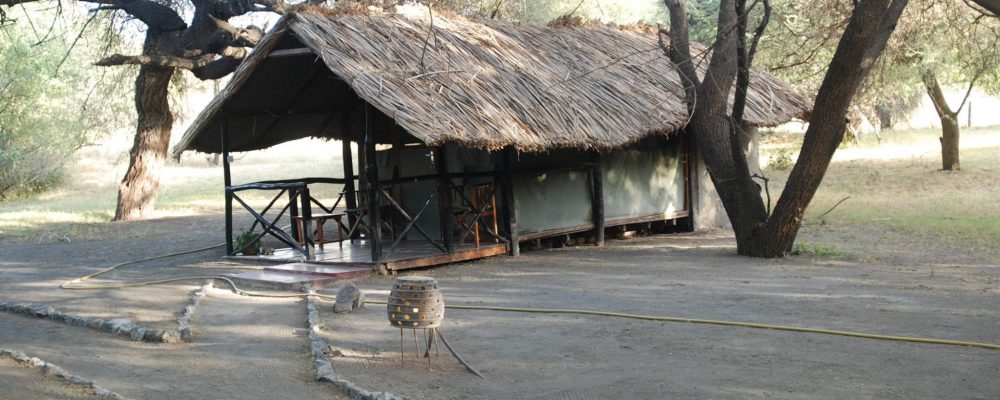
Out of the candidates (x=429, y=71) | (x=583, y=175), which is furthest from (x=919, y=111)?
(x=429, y=71)

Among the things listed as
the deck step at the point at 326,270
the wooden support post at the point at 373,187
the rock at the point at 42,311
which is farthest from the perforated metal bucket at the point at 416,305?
the wooden support post at the point at 373,187

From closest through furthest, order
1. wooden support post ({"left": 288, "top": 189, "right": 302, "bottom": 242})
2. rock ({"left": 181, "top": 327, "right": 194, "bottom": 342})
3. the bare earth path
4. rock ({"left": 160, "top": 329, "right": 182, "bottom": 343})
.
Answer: the bare earth path < rock ({"left": 160, "top": 329, "right": 182, "bottom": 343}) < rock ({"left": 181, "top": 327, "right": 194, "bottom": 342}) < wooden support post ({"left": 288, "top": 189, "right": 302, "bottom": 242})

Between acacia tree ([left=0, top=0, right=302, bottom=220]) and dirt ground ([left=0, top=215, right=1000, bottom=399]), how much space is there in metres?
7.16

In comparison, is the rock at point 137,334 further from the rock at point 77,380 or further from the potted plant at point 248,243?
the potted plant at point 248,243

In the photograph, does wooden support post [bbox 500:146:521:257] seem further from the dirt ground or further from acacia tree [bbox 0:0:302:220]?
acacia tree [bbox 0:0:302:220]

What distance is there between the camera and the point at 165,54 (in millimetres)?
18422

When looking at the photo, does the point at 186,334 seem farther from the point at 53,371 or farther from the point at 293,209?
the point at 293,209

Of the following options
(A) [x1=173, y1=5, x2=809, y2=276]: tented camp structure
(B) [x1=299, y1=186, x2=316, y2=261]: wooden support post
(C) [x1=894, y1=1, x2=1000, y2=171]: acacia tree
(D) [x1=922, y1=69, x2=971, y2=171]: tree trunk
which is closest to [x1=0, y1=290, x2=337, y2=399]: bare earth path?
(B) [x1=299, y1=186, x2=316, y2=261]: wooden support post

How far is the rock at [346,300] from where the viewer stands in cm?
827

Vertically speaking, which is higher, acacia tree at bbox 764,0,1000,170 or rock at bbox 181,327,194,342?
acacia tree at bbox 764,0,1000,170

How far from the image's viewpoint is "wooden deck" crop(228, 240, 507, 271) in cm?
1110

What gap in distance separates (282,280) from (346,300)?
6.65 feet

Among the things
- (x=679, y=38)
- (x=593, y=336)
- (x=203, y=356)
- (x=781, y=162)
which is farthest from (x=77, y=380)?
(x=781, y=162)

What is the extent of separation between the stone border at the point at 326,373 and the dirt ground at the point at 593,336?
8 centimetres
